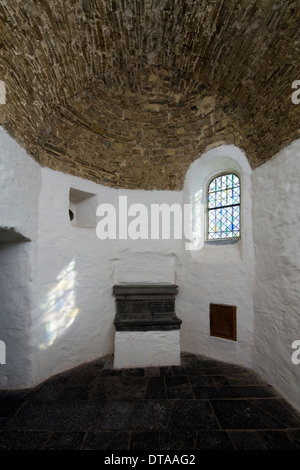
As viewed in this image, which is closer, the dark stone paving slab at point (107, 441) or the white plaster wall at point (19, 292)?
the dark stone paving slab at point (107, 441)

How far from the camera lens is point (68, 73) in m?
2.66

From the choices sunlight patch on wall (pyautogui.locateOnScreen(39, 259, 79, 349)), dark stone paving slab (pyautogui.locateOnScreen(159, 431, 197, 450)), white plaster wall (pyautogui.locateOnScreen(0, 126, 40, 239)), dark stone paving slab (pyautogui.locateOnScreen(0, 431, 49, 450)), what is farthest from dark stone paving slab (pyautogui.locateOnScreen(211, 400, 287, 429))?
white plaster wall (pyautogui.locateOnScreen(0, 126, 40, 239))

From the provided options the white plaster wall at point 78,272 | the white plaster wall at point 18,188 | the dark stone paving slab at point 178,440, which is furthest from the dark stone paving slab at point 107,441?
the white plaster wall at point 18,188

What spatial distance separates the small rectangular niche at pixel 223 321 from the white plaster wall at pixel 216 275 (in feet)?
0.24

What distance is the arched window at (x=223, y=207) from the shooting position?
12.6 ft

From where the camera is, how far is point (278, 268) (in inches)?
108

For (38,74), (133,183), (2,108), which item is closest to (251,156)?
(133,183)

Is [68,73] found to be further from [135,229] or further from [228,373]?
[228,373]

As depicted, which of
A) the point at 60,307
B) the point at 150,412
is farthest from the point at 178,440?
the point at 60,307

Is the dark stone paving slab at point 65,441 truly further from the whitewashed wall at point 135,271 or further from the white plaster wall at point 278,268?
the white plaster wall at point 278,268

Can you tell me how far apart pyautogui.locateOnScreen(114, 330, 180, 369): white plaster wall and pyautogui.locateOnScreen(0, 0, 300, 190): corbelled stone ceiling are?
269cm

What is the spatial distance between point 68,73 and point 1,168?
155cm

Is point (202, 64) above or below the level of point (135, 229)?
above

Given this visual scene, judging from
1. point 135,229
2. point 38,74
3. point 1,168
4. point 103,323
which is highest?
point 38,74
